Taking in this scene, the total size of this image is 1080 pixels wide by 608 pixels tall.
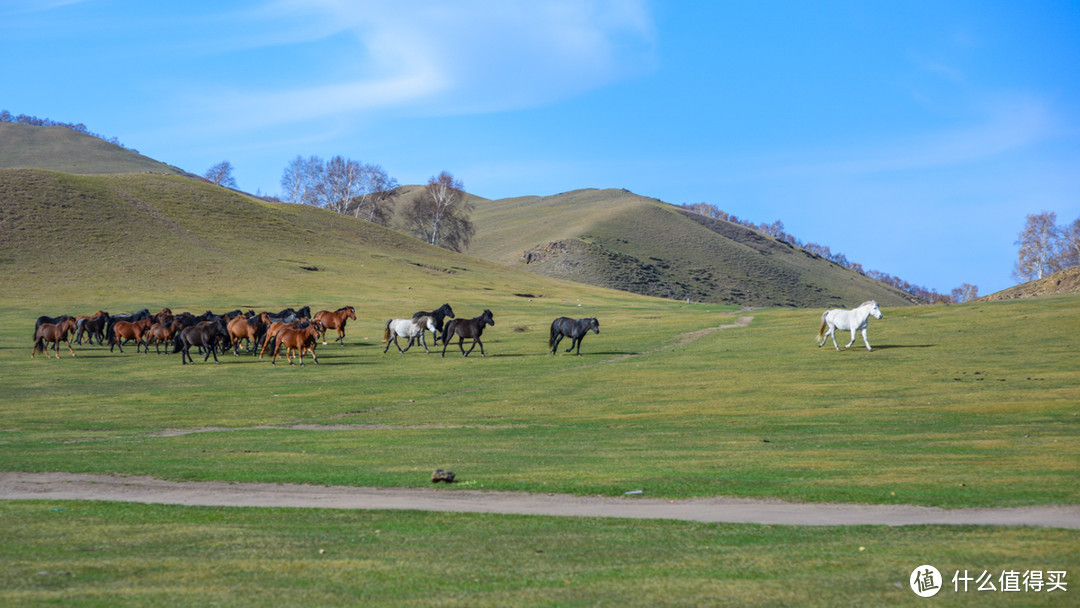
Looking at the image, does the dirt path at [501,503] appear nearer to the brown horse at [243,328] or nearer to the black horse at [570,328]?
the brown horse at [243,328]

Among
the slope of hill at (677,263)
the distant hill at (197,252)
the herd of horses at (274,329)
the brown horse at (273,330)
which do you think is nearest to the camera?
the herd of horses at (274,329)

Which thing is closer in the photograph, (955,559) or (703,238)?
(955,559)

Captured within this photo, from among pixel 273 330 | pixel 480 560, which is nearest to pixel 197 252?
pixel 273 330

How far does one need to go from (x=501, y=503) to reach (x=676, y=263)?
527 ft

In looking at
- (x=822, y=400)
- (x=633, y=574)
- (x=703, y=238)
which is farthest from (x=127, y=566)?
(x=703, y=238)

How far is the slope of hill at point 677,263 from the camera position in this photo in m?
155

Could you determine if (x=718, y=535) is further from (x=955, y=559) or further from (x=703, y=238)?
(x=703, y=238)

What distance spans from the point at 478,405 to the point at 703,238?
169 meters

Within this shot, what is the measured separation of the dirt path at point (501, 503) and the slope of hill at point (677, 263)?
13554cm

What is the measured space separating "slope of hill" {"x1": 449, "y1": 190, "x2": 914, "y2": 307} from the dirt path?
445ft

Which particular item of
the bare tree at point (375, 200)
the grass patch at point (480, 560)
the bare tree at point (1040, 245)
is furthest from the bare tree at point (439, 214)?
the grass patch at point (480, 560)

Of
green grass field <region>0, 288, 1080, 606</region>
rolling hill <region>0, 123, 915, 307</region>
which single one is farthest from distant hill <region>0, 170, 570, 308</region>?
green grass field <region>0, 288, 1080, 606</region>

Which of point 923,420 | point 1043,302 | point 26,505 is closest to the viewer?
point 26,505

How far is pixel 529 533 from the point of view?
9531 mm
